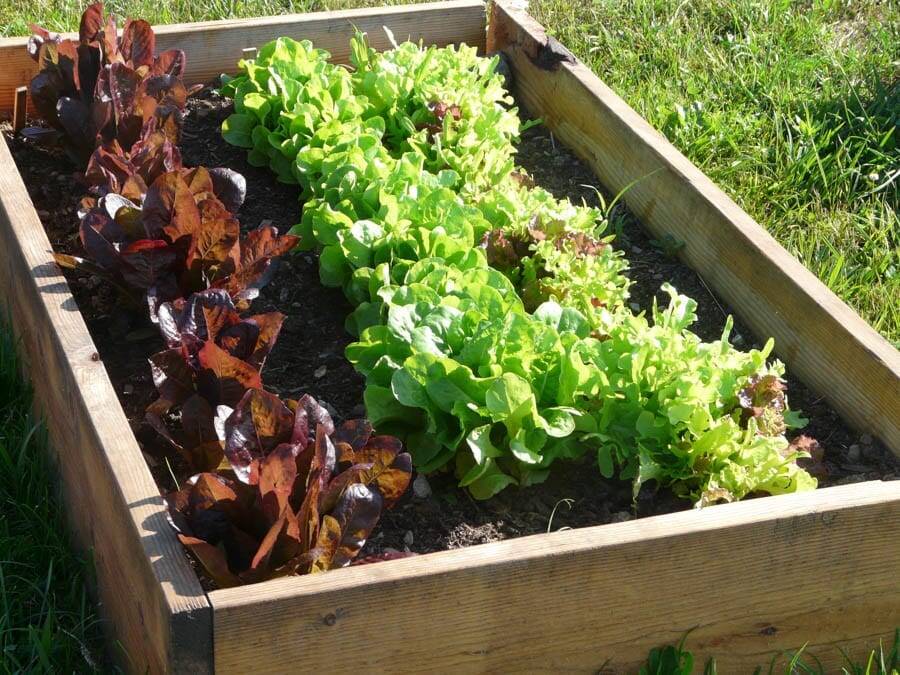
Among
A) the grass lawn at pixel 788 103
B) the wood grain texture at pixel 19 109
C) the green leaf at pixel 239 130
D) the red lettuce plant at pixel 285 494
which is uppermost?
the red lettuce plant at pixel 285 494

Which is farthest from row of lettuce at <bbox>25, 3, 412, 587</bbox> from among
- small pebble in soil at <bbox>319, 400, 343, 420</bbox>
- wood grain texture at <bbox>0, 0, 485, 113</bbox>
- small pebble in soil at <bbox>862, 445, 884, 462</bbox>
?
small pebble in soil at <bbox>862, 445, 884, 462</bbox>

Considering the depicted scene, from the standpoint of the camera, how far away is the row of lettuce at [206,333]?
211 cm

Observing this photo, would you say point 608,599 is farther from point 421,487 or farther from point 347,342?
point 347,342

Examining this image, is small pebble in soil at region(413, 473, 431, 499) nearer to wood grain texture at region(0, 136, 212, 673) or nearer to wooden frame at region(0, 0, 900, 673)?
wooden frame at region(0, 0, 900, 673)

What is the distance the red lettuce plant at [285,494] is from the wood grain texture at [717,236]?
3.67 ft

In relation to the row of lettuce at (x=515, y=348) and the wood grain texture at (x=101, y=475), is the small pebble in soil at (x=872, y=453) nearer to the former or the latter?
the row of lettuce at (x=515, y=348)

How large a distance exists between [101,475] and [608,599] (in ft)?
3.24

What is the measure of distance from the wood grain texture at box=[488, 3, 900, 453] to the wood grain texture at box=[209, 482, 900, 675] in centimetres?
48

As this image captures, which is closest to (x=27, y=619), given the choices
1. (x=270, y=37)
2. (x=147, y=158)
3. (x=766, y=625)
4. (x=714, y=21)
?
(x=147, y=158)

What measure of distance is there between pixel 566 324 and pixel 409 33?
212 cm

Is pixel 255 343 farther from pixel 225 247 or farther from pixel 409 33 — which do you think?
pixel 409 33

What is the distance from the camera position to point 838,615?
92.7 inches

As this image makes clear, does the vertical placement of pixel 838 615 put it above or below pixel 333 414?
below

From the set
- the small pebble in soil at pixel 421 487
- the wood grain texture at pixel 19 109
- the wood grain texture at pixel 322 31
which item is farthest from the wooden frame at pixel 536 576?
the wood grain texture at pixel 322 31
